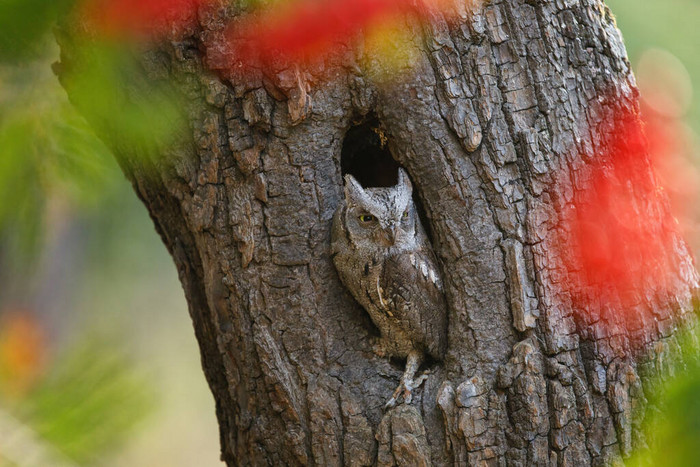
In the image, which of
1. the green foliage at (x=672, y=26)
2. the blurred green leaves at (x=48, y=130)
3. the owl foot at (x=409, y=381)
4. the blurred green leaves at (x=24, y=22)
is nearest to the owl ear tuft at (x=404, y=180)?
the owl foot at (x=409, y=381)

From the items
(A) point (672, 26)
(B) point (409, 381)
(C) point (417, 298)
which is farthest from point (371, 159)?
(A) point (672, 26)

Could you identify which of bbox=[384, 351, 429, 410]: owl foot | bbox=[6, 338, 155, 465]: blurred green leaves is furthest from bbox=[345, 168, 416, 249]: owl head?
bbox=[6, 338, 155, 465]: blurred green leaves

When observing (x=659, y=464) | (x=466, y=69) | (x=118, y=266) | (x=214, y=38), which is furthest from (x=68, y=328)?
(x=659, y=464)

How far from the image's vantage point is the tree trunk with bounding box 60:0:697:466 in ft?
5.51

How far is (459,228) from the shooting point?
177 centimetres

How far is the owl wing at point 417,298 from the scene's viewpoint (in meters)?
1.88

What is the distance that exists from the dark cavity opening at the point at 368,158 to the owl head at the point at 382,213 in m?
0.20

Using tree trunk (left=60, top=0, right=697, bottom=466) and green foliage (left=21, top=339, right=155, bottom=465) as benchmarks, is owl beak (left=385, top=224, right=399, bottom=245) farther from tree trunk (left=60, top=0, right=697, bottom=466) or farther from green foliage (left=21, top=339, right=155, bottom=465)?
green foliage (left=21, top=339, right=155, bottom=465)

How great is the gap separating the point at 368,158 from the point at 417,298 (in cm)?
57

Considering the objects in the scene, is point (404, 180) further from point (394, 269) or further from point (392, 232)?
point (394, 269)

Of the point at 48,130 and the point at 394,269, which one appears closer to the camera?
the point at 48,130

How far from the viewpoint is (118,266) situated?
4219 mm

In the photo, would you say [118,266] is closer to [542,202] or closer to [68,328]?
[68,328]

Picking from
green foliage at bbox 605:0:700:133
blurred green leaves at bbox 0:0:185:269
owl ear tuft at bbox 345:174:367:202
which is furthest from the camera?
owl ear tuft at bbox 345:174:367:202
